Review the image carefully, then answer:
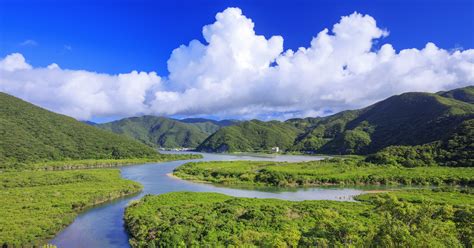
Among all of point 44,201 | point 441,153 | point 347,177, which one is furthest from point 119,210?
point 441,153

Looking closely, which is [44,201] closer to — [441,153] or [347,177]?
[347,177]

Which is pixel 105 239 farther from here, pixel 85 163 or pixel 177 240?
pixel 85 163

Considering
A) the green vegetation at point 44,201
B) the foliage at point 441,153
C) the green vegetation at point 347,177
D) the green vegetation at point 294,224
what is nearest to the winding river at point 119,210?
the green vegetation at point 44,201

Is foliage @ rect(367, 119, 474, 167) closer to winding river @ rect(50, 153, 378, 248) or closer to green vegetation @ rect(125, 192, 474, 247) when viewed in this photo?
winding river @ rect(50, 153, 378, 248)

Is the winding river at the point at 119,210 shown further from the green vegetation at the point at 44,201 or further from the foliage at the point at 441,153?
the foliage at the point at 441,153

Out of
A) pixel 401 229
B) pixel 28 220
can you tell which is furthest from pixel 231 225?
pixel 28 220

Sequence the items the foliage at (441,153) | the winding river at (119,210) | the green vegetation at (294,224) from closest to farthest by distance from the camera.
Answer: the green vegetation at (294,224)
the winding river at (119,210)
the foliage at (441,153)
